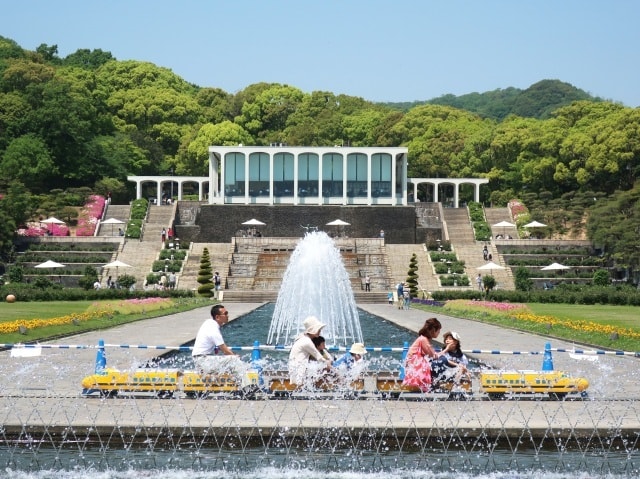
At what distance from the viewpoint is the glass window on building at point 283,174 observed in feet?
236

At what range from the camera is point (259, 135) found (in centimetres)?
9856

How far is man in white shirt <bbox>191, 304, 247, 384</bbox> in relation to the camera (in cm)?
1565

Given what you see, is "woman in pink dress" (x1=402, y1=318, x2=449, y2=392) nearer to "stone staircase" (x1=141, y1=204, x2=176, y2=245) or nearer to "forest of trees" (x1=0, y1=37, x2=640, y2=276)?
"forest of trees" (x1=0, y1=37, x2=640, y2=276)

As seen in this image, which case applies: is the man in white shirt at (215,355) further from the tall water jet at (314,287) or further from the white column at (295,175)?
the white column at (295,175)

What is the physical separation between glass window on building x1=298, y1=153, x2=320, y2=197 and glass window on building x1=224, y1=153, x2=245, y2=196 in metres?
3.54

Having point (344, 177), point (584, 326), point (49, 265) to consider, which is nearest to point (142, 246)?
point (49, 265)

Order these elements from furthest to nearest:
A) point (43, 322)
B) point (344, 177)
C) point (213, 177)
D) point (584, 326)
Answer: point (213, 177), point (344, 177), point (584, 326), point (43, 322)

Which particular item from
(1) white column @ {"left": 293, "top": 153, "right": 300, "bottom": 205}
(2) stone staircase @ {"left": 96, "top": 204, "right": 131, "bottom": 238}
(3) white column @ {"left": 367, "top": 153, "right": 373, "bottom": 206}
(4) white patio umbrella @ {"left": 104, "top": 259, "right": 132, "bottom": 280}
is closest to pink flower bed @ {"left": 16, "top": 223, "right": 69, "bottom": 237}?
(2) stone staircase @ {"left": 96, "top": 204, "right": 131, "bottom": 238}

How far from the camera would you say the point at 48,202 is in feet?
222

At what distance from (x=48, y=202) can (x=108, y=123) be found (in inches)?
850

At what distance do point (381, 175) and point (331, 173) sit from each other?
3.07m

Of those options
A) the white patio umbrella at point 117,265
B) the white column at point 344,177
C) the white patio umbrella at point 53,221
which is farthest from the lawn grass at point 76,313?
the white column at point 344,177

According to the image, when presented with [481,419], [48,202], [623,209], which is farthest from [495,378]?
[48,202]

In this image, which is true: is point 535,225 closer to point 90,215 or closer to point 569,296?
point 569,296
